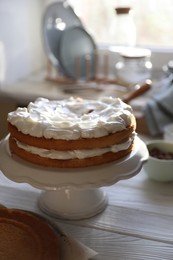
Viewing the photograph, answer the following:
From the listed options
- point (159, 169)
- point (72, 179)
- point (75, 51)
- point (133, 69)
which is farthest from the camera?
point (75, 51)

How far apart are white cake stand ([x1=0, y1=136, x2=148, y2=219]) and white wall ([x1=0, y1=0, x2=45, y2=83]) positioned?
78cm

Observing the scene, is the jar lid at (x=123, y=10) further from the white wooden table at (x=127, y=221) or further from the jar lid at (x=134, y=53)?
the white wooden table at (x=127, y=221)

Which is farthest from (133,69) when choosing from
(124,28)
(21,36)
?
(21,36)

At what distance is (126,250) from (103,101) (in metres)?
0.33

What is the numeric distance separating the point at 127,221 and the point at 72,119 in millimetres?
223

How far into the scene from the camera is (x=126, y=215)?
0.80 metres

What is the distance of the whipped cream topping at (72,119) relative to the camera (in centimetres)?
72

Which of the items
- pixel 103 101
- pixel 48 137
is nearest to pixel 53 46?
pixel 103 101

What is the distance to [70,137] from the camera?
715 mm

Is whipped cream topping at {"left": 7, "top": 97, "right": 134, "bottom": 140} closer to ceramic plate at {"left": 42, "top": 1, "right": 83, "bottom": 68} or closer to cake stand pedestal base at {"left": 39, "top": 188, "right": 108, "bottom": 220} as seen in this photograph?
cake stand pedestal base at {"left": 39, "top": 188, "right": 108, "bottom": 220}

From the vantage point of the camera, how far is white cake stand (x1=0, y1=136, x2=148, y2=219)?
2.31 ft

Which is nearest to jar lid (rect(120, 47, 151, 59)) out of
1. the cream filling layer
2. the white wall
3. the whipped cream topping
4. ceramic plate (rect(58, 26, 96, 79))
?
ceramic plate (rect(58, 26, 96, 79))

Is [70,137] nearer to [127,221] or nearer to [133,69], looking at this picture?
[127,221]

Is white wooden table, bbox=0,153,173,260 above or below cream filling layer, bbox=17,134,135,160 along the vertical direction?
below
